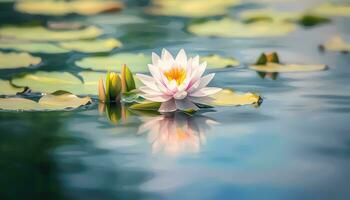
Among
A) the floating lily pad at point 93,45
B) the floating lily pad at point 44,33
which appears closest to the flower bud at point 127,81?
the floating lily pad at point 93,45

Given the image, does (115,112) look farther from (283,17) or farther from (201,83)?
(283,17)

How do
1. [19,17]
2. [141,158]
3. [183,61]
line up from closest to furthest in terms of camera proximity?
[141,158], [183,61], [19,17]

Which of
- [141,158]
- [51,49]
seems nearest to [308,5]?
[51,49]

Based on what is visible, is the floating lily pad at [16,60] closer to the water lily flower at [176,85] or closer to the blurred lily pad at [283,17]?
the water lily flower at [176,85]

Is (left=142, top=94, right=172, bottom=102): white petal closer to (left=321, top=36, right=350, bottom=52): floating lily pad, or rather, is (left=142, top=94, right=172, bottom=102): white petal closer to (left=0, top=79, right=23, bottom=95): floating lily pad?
(left=0, top=79, right=23, bottom=95): floating lily pad

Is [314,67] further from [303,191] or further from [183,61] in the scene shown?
[303,191]

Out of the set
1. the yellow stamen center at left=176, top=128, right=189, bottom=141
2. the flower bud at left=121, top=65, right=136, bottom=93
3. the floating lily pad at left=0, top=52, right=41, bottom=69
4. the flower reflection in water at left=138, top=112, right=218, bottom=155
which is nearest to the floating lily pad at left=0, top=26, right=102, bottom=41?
the floating lily pad at left=0, top=52, right=41, bottom=69
